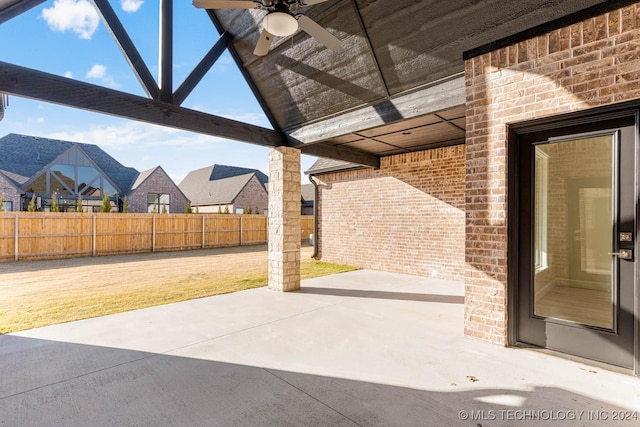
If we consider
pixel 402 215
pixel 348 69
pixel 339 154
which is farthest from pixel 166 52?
pixel 402 215

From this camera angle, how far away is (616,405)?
7.64 ft

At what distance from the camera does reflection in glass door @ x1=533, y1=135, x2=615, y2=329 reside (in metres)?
2.99

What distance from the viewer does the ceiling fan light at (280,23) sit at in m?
2.94

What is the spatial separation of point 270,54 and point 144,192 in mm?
21492

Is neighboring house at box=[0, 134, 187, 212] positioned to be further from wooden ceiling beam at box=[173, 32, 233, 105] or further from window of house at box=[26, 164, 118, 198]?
wooden ceiling beam at box=[173, 32, 233, 105]

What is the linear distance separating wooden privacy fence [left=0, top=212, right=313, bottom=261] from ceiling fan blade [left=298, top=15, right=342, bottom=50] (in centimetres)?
1360

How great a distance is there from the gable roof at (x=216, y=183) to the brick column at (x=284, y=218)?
19.4 m

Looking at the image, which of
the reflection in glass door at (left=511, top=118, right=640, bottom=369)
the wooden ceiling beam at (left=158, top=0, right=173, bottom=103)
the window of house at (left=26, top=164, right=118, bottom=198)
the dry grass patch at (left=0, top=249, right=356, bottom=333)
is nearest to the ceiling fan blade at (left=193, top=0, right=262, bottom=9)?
the wooden ceiling beam at (left=158, top=0, right=173, bottom=103)

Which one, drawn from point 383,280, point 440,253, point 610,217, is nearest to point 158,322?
point 383,280

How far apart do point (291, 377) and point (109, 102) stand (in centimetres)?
401

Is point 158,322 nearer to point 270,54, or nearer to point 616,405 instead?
point 270,54

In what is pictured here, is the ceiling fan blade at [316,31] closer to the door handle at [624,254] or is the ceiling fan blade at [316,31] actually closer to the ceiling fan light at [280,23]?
the ceiling fan light at [280,23]

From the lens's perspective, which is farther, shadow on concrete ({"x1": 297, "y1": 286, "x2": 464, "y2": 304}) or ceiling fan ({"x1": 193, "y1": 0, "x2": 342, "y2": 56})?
shadow on concrete ({"x1": 297, "y1": 286, "x2": 464, "y2": 304})

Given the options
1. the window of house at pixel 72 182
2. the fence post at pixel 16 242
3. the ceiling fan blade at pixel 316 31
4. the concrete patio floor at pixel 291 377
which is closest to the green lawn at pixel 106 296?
the concrete patio floor at pixel 291 377
